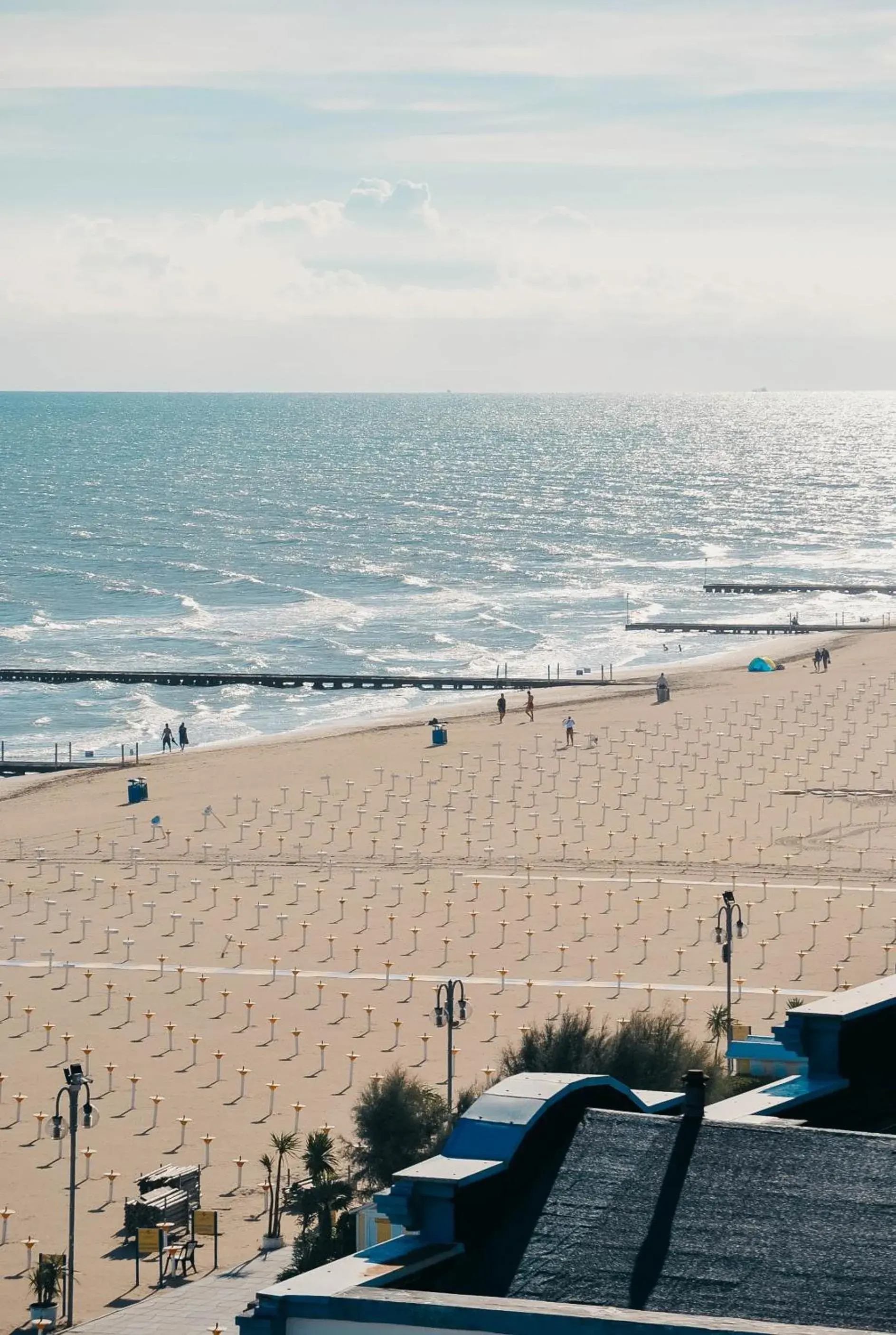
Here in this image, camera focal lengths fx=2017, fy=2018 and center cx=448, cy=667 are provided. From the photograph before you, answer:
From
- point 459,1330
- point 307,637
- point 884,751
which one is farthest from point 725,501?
point 459,1330

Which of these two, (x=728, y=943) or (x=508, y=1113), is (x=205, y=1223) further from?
(x=508, y=1113)

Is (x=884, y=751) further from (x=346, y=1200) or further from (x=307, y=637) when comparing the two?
(x=307, y=637)

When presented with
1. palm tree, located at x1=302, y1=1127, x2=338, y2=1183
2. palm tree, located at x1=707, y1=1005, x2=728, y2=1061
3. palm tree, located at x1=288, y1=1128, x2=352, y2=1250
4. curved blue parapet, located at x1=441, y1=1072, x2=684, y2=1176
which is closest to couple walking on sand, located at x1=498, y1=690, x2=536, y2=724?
palm tree, located at x1=707, y1=1005, x2=728, y2=1061

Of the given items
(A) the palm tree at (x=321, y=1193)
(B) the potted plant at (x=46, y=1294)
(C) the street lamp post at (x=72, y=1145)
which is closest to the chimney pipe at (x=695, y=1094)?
(A) the palm tree at (x=321, y=1193)

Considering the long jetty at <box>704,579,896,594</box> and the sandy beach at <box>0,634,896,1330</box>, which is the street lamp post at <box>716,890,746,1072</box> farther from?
the long jetty at <box>704,579,896,594</box>

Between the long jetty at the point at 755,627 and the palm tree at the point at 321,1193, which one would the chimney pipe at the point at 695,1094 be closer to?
the palm tree at the point at 321,1193

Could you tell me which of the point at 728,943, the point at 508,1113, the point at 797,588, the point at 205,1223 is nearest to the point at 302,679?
the point at 797,588
